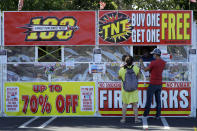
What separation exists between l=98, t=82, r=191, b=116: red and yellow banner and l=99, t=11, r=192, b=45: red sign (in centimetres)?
123

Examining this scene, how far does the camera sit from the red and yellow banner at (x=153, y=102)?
1028cm

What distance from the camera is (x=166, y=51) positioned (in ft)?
34.2

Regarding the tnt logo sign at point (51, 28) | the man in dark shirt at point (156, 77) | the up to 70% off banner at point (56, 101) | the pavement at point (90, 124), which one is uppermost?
the tnt logo sign at point (51, 28)

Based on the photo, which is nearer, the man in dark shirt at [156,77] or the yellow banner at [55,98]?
the man in dark shirt at [156,77]

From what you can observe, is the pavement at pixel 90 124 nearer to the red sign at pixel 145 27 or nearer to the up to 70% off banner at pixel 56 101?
the up to 70% off banner at pixel 56 101

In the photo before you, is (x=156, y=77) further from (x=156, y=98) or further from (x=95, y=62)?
(x=95, y=62)

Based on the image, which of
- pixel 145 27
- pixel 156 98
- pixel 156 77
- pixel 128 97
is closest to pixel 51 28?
pixel 145 27

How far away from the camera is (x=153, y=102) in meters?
10.3

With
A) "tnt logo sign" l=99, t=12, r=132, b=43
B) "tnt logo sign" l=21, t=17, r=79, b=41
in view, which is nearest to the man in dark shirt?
"tnt logo sign" l=99, t=12, r=132, b=43

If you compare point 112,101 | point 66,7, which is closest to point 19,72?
point 112,101

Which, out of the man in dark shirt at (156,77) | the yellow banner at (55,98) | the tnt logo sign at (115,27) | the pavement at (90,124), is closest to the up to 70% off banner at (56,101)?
the yellow banner at (55,98)

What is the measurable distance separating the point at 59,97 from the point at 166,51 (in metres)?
3.36

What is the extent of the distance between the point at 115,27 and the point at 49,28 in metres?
1.91

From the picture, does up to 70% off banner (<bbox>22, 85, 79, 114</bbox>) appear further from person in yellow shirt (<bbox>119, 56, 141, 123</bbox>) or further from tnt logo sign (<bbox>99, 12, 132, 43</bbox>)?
tnt logo sign (<bbox>99, 12, 132, 43</bbox>)
